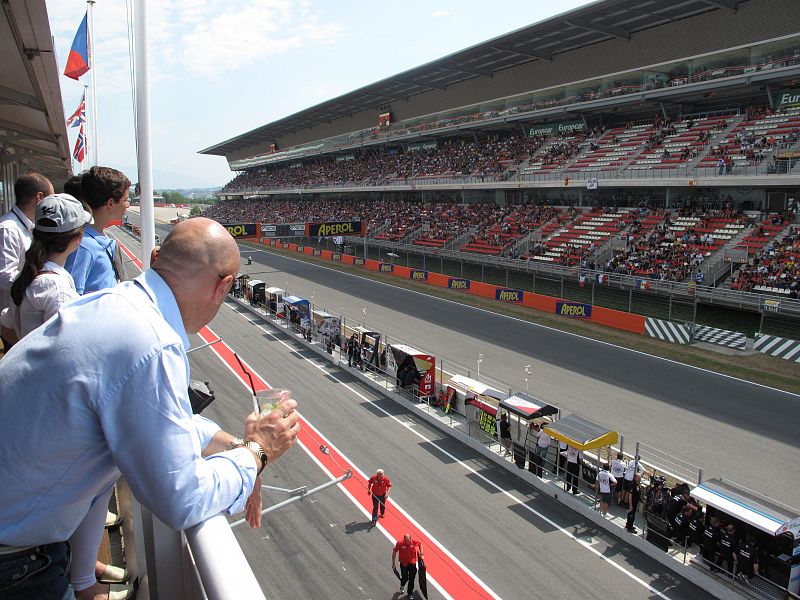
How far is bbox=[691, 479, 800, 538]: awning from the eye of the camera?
872cm

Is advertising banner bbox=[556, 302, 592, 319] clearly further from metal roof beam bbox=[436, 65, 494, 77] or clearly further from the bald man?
metal roof beam bbox=[436, 65, 494, 77]

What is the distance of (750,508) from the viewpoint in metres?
9.16

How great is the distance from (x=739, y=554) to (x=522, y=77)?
4146cm

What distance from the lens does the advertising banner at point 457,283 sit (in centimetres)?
3416

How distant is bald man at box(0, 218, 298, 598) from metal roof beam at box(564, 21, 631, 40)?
128 feet

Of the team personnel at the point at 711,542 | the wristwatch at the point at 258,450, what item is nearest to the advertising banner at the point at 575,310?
the team personnel at the point at 711,542

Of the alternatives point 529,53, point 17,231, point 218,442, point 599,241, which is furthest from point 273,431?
point 529,53

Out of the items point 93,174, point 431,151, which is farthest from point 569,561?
point 431,151

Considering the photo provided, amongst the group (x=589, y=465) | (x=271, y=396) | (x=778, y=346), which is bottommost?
(x=589, y=465)

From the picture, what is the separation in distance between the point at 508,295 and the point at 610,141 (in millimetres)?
13985

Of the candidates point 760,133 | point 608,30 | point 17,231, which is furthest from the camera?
point 608,30

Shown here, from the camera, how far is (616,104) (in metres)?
35.8

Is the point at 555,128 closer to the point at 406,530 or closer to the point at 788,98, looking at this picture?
the point at 788,98

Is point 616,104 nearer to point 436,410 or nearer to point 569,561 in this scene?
point 436,410
